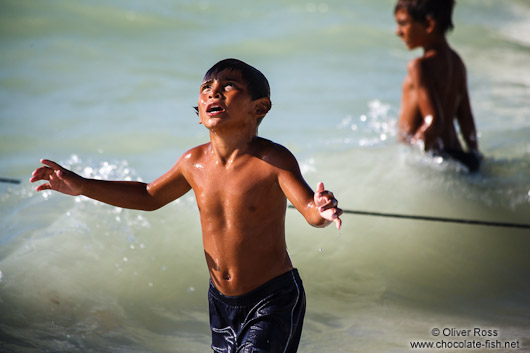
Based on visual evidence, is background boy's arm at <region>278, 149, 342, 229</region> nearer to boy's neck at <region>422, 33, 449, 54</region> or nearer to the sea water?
the sea water

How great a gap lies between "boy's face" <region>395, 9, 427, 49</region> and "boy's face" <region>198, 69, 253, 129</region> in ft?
7.97

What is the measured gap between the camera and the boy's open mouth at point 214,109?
225 centimetres

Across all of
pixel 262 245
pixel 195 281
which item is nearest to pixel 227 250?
pixel 262 245

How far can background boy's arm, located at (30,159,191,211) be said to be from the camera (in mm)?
2402

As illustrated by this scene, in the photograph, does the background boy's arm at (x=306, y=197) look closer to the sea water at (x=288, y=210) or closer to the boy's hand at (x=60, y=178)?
the boy's hand at (x=60, y=178)

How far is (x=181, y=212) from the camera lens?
13.6ft

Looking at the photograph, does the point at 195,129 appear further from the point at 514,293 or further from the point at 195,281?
the point at 514,293

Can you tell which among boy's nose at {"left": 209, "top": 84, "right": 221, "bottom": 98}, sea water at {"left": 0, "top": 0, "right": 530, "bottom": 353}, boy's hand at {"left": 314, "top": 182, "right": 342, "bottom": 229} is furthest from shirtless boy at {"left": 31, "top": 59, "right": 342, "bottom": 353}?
sea water at {"left": 0, "top": 0, "right": 530, "bottom": 353}

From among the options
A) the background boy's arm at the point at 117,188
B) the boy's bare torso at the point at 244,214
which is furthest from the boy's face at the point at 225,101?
the background boy's arm at the point at 117,188

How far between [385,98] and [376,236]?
3.26 metres

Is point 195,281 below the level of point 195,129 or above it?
below

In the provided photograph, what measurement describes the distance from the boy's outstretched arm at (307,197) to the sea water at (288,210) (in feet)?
3.25

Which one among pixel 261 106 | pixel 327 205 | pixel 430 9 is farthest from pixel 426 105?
pixel 327 205

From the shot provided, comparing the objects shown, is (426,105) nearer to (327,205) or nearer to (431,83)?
(431,83)
